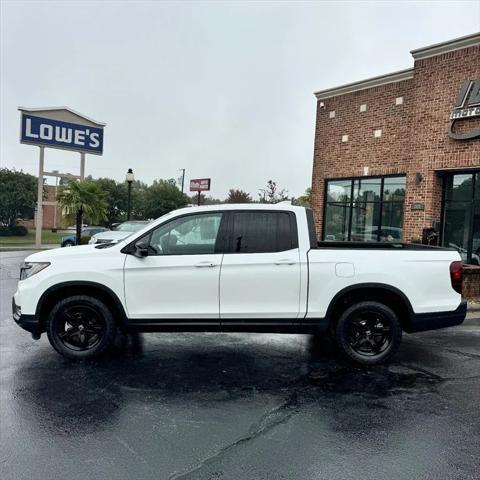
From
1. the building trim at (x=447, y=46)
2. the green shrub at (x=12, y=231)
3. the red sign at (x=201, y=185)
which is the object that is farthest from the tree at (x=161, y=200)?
the building trim at (x=447, y=46)

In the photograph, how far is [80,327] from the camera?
17.6 ft

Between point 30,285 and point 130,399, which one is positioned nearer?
point 130,399

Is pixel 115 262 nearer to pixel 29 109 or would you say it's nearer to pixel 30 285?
pixel 30 285

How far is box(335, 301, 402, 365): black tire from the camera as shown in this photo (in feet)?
17.4

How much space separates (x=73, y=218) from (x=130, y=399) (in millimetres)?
16121

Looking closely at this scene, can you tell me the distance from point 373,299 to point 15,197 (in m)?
48.5

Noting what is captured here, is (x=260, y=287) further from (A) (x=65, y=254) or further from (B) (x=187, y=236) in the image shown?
(A) (x=65, y=254)

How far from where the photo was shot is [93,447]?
3332 millimetres

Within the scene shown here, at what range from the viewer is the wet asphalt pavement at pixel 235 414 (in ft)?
10.2

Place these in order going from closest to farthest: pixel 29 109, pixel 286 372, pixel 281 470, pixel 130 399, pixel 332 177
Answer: pixel 281 470
pixel 130 399
pixel 286 372
pixel 332 177
pixel 29 109

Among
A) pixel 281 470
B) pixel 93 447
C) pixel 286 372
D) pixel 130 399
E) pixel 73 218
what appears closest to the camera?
pixel 281 470

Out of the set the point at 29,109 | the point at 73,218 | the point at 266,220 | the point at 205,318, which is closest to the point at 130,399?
the point at 205,318

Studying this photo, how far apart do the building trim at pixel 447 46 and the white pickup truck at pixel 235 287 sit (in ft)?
29.3

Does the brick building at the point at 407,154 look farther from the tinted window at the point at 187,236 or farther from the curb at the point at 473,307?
the tinted window at the point at 187,236
